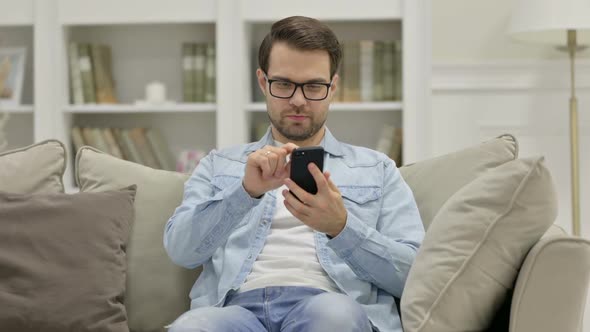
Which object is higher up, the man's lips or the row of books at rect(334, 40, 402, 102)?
the row of books at rect(334, 40, 402, 102)

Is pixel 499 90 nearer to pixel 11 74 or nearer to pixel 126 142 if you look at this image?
pixel 126 142

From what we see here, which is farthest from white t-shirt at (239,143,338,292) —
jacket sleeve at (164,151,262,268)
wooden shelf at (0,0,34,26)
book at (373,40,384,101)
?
wooden shelf at (0,0,34,26)

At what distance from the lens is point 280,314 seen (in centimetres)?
173

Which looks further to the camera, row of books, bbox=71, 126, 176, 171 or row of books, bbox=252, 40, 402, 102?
row of books, bbox=71, 126, 176, 171

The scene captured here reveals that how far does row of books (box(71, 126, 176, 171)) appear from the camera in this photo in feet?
12.2

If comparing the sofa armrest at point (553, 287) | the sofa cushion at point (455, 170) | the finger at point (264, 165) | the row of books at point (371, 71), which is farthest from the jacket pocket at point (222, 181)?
the row of books at point (371, 71)

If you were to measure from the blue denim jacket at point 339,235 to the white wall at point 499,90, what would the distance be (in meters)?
1.69

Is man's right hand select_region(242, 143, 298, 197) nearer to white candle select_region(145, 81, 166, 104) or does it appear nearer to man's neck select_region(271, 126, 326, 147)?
man's neck select_region(271, 126, 326, 147)

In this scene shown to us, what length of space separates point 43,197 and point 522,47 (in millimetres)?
2388

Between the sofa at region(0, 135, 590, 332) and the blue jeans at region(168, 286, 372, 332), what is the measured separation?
12 centimetres

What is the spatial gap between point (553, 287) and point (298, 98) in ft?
2.59

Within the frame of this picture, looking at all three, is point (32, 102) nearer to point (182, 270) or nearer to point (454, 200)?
point (182, 270)

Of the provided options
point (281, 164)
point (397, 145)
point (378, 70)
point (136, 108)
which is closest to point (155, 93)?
point (136, 108)

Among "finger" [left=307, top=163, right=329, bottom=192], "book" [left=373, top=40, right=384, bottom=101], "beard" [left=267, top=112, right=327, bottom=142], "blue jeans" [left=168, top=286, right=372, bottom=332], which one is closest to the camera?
→ "blue jeans" [left=168, top=286, right=372, bottom=332]
